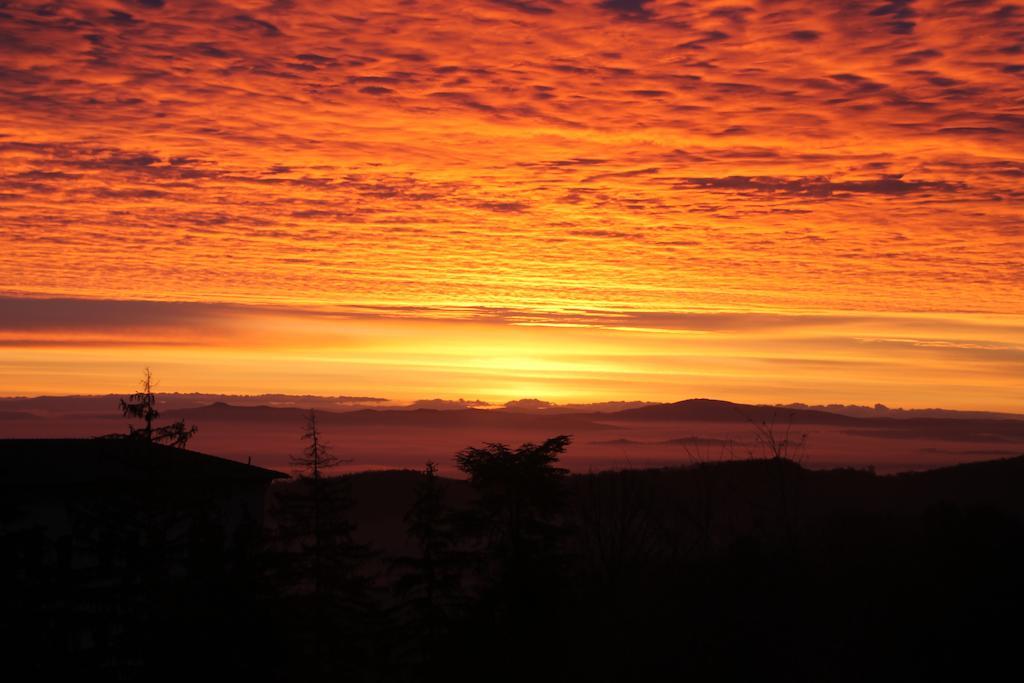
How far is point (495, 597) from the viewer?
2330cm

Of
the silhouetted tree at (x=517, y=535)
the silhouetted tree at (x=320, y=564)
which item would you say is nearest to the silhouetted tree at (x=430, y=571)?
the silhouetted tree at (x=517, y=535)

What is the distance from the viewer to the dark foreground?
20359mm

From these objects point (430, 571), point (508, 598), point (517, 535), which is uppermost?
point (517, 535)

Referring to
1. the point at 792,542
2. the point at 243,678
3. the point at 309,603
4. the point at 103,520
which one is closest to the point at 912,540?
the point at 792,542

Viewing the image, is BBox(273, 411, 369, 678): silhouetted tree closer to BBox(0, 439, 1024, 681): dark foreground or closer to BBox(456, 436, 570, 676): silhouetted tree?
BBox(0, 439, 1024, 681): dark foreground

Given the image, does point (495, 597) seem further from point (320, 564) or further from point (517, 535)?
point (320, 564)

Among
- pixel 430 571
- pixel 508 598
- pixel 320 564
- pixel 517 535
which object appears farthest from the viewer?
pixel 320 564

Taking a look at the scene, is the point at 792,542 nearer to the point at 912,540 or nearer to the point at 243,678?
the point at 912,540

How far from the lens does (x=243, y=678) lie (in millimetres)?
20297

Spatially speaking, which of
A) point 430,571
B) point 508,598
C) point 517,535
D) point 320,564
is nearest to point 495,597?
point 508,598

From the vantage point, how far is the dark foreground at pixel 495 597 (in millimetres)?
20359

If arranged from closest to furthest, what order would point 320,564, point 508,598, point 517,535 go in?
point 508,598
point 517,535
point 320,564

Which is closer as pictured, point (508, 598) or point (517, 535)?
point (508, 598)

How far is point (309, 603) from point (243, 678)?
29.3 ft
